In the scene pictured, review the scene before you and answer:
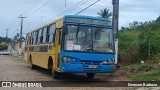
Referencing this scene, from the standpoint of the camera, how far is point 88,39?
14281mm

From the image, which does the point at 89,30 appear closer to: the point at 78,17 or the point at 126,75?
the point at 78,17

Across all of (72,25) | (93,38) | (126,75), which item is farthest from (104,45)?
(126,75)

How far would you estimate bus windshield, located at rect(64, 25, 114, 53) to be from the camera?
46.1ft

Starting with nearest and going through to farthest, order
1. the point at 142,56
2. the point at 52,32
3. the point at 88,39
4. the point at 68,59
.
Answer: the point at 68,59
the point at 88,39
the point at 52,32
the point at 142,56

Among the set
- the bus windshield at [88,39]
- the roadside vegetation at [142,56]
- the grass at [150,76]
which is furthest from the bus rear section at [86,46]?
the roadside vegetation at [142,56]

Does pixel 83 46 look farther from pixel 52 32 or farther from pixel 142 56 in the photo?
pixel 142 56

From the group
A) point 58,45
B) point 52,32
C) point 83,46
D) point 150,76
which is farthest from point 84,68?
A: point 52,32

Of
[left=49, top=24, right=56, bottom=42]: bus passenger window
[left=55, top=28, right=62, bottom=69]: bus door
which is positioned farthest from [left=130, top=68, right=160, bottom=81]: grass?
[left=49, top=24, right=56, bottom=42]: bus passenger window

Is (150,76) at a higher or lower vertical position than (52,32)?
lower

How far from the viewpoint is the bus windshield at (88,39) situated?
14055 mm

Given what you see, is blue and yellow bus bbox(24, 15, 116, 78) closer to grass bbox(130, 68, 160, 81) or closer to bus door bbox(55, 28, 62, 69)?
bus door bbox(55, 28, 62, 69)

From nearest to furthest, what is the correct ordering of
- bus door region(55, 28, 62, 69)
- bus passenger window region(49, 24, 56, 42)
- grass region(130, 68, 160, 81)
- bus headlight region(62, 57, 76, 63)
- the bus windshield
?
grass region(130, 68, 160, 81) < bus headlight region(62, 57, 76, 63) < the bus windshield < bus door region(55, 28, 62, 69) < bus passenger window region(49, 24, 56, 42)

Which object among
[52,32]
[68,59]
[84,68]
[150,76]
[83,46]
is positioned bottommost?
[150,76]

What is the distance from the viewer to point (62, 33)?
14219 millimetres
